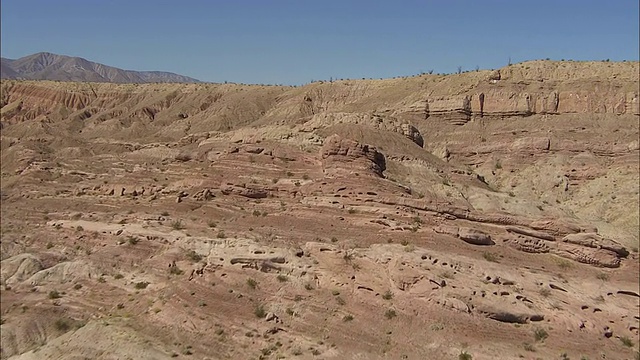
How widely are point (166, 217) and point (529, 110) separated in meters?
32.7

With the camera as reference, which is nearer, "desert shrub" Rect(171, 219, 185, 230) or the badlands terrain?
the badlands terrain

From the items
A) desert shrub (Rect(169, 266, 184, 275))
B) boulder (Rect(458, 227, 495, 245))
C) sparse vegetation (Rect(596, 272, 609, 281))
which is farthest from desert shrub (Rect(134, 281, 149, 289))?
sparse vegetation (Rect(596, 272, 609, 281))

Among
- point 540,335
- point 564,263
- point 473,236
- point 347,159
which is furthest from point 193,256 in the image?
point 564,263

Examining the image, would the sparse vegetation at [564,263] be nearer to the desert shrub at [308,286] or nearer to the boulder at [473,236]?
the boulder at [473,236]

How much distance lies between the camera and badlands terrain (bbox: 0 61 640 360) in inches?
722

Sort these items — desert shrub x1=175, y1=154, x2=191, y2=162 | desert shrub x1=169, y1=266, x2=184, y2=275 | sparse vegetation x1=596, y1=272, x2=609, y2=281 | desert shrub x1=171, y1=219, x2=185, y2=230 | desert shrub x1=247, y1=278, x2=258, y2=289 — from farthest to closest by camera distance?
desert shrub x1=175, y1=154, x2=191, y2=162
desert shrub x1=171, y1=219, x2=185, y2=230
desert shrub x1=169, y1=266, x2=184, y2=275
sparse vegetation x1=596, y1=272, x2=609, y2=281
desert shrub x1=247, y1=278, x2=258, y2=289

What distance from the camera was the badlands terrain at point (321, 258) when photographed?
18.3 metres

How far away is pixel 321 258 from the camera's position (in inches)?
838

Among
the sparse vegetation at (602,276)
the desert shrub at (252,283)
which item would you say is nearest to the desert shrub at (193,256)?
Answer: the desert shrub at (252,283)

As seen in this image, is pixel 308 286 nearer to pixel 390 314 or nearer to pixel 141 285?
pixel 390 314

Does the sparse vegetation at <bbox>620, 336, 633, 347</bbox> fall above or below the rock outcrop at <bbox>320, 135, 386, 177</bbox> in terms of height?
below

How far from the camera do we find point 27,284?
22.5 metres

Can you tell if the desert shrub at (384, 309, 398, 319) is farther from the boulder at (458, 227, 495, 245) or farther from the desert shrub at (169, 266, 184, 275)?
the desert shrub at (169, 266, 184, 275)

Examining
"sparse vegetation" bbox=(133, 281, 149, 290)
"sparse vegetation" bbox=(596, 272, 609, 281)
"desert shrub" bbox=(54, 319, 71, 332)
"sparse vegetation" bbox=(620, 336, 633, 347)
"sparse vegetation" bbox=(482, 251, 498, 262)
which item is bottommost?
"desert shrub" bbox=(54, 319, 71, 332)
